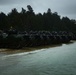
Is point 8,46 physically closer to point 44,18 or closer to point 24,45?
point 24,45

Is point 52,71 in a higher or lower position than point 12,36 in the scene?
lower

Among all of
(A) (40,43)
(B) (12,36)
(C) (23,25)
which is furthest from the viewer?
(C) (23,25)

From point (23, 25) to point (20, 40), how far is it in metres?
59.3

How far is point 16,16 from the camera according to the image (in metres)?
111

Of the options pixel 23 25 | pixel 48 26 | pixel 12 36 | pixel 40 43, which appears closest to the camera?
pixel 12 36

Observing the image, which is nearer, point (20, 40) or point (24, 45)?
point (20, 40)

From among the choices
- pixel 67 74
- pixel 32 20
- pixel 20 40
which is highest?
pixel 32 20

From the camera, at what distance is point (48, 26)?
147 m

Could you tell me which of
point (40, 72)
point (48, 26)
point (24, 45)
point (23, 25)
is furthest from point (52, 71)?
point (48, 26)

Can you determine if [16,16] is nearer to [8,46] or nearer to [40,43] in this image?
[40,43]

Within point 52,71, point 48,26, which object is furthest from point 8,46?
point 48,26

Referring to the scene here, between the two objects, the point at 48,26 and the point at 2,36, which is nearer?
the point at 2,36

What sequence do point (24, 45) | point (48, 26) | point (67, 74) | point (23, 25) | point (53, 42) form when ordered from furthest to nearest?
point (48, 26), point (23, 25), point (53, 42), point (24, 45), point (67, 74)

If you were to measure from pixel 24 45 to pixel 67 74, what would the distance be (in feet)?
99.8
